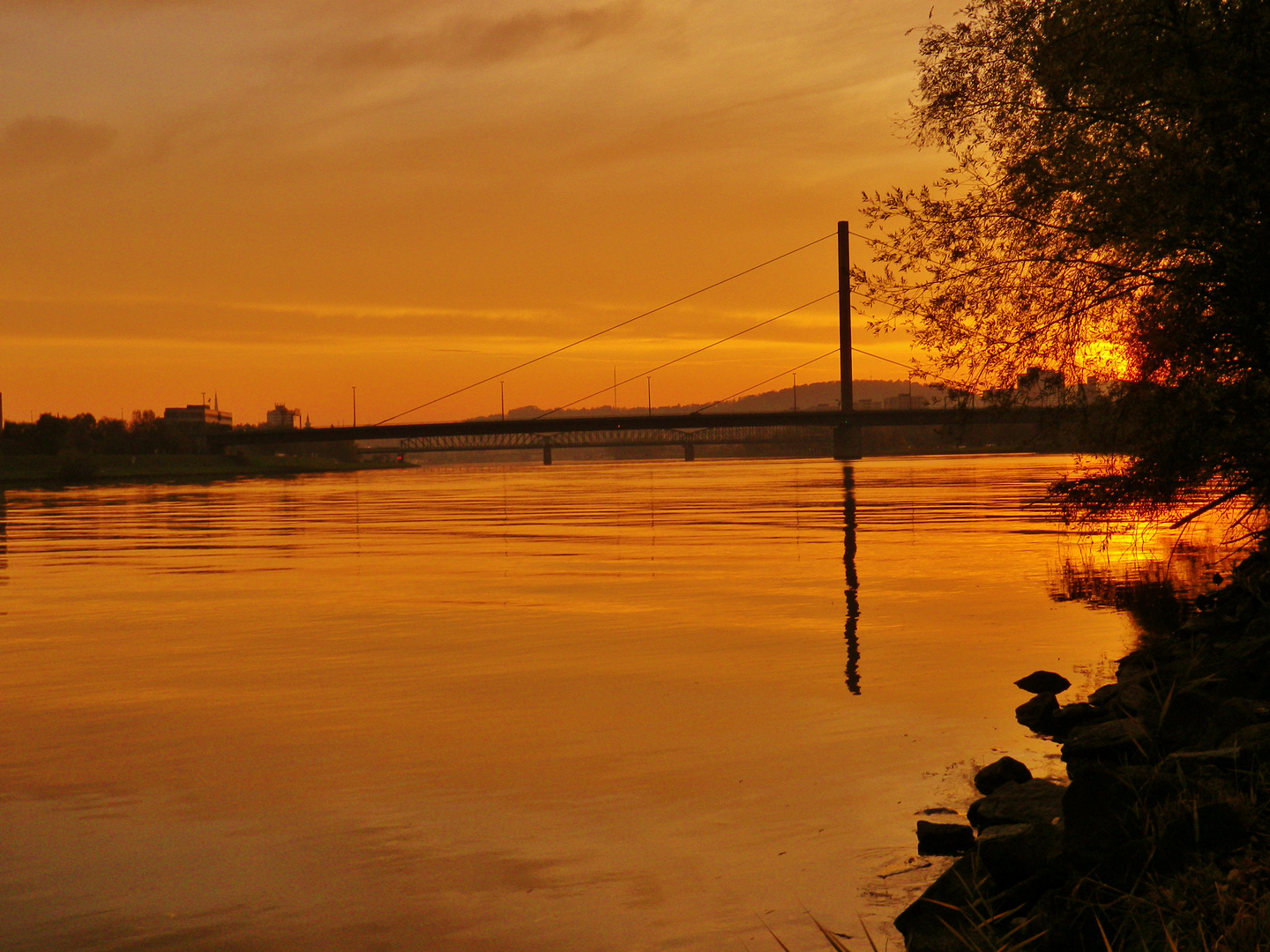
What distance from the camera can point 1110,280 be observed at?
16.9 m

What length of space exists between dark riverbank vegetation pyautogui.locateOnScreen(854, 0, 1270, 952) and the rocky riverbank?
0.05 feet

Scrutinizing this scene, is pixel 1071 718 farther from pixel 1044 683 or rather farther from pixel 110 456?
pixel 110 456

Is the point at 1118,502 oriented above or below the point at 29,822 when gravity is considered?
above

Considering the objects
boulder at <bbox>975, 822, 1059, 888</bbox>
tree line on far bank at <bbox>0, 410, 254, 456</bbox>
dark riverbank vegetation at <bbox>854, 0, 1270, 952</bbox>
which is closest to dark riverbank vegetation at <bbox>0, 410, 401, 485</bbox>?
tree line on far bank at <bbox>0, 410, 254, 456</bbox>

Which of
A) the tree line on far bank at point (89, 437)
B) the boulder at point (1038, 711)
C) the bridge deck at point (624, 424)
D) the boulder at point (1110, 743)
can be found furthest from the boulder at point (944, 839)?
the tree line on far bank at point (89, 437)

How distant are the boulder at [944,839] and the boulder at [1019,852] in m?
0.77

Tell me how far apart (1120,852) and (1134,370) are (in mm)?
11878

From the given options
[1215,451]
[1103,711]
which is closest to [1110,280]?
[1215,451]

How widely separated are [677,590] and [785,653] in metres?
6.20

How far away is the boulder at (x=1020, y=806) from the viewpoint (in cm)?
702

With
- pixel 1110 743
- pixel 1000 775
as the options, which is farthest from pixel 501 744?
pixel 1110 743

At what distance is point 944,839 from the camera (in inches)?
287

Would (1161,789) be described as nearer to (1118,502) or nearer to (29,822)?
(29,822)

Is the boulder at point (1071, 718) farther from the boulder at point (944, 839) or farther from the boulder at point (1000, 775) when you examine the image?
the boulder at point (944, 839)
